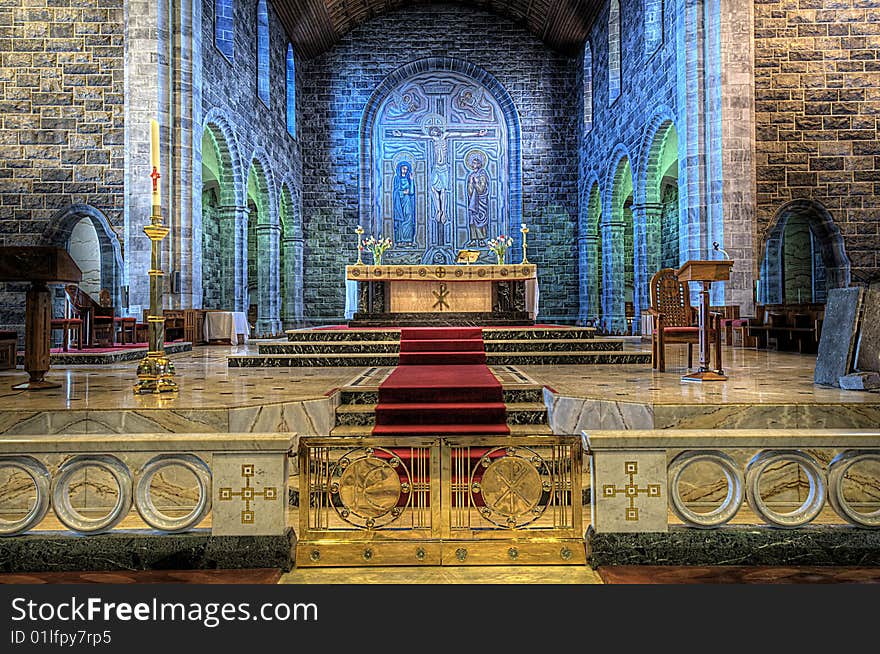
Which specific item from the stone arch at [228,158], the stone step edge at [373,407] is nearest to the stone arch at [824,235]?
the stone step edge at [373,407]

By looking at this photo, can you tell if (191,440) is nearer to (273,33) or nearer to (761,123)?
(761,123)

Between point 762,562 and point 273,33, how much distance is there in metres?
15.4

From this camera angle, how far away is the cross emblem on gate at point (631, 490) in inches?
96.0

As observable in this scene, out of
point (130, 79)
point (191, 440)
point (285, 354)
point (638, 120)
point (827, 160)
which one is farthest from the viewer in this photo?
point (638, 120)

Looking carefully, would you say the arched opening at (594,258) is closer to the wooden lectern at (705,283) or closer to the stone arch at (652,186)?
the stone arch at (652,186)

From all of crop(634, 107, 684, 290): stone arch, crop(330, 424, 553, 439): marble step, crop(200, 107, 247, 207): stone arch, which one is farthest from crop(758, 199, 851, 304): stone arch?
crop(200, 107, 247, 207): stone arch

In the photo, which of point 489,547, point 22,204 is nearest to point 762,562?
point 489,547

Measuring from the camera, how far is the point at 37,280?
4355mm

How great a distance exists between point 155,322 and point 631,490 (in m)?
3.26

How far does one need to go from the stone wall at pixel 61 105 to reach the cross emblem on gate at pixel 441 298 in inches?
193

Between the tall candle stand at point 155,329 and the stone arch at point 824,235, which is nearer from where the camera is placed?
the tall candle stand at point 155,329

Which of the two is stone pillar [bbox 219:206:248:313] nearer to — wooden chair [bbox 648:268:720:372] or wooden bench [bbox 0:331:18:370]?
wooden bench [bbox 0:331:18:370]

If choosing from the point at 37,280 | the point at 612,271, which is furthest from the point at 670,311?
the point at 612,271

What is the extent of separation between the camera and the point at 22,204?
383 inches
